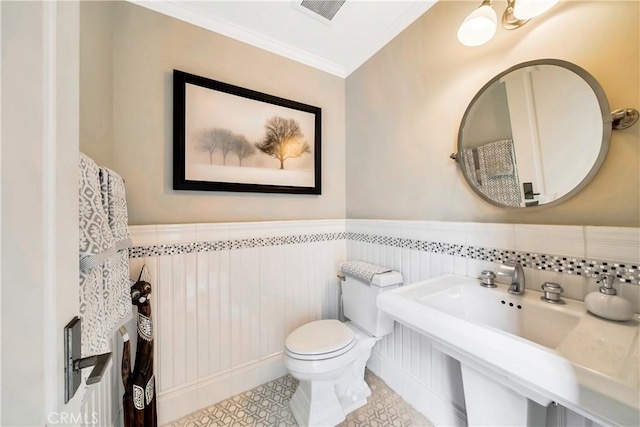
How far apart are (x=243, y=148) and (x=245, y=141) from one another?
0.17ft

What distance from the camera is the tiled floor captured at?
4.15ft

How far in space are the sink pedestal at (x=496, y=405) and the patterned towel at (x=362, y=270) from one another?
2.00ft

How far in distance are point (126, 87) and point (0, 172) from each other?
1.28 metres

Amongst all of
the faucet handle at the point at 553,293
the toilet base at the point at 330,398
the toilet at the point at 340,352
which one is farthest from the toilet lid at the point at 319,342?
the faucet handle at the point at 553,293

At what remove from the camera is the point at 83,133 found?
2.84ft

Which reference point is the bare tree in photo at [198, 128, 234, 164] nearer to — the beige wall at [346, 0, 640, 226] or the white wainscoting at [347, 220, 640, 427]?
the beige wall at [346, 0, 640, 226]

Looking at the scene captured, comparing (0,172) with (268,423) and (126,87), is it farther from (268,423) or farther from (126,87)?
(268,423)

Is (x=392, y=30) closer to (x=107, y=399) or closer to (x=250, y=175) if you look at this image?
(x=250, y=175)

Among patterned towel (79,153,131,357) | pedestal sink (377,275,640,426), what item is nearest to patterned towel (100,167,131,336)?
patterned towel (79,153,131,357)

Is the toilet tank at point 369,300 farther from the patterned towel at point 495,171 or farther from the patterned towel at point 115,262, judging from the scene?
the patterned towel at point 115,262

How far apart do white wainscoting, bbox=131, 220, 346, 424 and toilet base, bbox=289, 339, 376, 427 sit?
1.29 feet

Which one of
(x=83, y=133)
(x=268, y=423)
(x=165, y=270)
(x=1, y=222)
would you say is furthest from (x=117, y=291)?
(x=268, y=423)

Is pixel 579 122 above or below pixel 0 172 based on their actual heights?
above

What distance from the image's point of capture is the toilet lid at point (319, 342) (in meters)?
1.18
